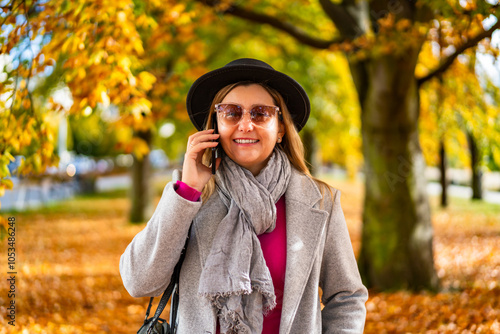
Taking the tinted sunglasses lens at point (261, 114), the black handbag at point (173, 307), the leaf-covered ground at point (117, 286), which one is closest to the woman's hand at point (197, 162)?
the tinted sunglasses lens at point (261, 114)

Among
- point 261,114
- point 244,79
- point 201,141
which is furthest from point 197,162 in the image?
point 244,79

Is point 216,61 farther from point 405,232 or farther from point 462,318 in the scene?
point 462,318

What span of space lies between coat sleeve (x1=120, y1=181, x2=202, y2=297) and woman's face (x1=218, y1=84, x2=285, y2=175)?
361 mm

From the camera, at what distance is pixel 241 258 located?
193cm

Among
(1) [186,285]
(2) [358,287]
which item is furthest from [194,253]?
(2) [358,287]

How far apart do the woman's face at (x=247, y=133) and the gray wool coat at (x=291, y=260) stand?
0.81 ft

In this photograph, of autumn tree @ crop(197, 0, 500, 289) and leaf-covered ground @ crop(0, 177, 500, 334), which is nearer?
leaf-covered ground @ crop(0, 177, 500, 334)

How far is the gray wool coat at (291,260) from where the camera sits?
6.17 feet

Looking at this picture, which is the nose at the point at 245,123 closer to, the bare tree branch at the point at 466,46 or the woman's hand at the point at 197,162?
the woman's hand at the point at 197,162

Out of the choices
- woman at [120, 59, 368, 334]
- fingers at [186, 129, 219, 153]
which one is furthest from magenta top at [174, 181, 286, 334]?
fingers at [186, 129, 219, 153]

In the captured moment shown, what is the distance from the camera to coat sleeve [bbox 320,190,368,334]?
6.86 ft

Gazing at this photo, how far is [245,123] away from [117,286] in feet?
21.3

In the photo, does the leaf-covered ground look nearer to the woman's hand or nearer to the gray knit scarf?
the gray knit scarf

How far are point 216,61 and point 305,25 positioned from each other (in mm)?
2501
